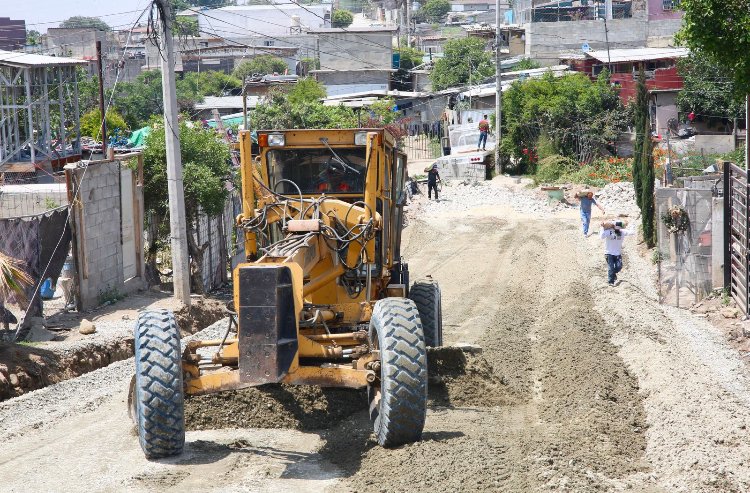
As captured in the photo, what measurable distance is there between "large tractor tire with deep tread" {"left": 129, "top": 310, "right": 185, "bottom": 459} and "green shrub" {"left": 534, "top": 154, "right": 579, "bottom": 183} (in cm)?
3181

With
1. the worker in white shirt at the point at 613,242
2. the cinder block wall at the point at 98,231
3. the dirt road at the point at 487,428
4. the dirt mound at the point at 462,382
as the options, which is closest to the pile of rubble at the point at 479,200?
the worker in white shirt at the point at 613,242

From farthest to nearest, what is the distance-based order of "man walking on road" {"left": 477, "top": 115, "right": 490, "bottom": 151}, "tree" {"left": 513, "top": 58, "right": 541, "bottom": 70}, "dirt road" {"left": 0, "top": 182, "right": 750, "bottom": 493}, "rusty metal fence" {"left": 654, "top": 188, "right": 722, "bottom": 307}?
1. "tree" {"left": 513, "top": 58, "right": 541, "bottom": 70}
2. "man walking on road" {"left": 477, "top": 115, "right": 490, "bottom": 151}
3. "rusty metal fence" {"left": 654, "top": 188, "right": 722, "bottom": 307}
4. "dirt road" {"left": 0, "top": 182, "right": 750, "bottom": 493}

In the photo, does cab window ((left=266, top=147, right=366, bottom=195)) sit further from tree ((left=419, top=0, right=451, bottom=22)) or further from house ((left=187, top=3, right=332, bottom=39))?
tree ((left=419, top=0, right=451, bottom=22))

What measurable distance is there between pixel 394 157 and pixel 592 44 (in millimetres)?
63992

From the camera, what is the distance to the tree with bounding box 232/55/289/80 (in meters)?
76.2

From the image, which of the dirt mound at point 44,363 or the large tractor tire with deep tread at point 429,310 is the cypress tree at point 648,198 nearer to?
the large tractor tire with deep tread at point 429,310

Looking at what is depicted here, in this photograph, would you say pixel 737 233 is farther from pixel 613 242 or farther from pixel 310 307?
pixel 310 307

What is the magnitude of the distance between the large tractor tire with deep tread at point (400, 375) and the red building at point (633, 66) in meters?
37.4

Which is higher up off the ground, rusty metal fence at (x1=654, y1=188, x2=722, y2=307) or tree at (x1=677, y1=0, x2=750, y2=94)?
tree at (x1=677, y1=0, x2=750, y2=94)

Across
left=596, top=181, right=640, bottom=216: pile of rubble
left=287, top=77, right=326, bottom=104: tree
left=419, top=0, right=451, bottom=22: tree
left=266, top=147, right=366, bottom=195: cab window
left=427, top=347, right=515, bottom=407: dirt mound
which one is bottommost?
left=596, top=181, right=640, bottom=216: pile of rubble

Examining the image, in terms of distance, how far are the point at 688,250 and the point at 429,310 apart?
6553 millimetres

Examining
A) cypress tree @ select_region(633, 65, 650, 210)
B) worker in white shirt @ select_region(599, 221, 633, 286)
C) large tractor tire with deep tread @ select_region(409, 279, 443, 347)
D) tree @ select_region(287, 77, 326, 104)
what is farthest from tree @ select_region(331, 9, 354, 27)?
large tractor tire with deep tread @ select_region(409, 279, 443, 347)

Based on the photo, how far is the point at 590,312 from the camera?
16578 mm

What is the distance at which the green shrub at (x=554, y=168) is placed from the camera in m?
39.3
